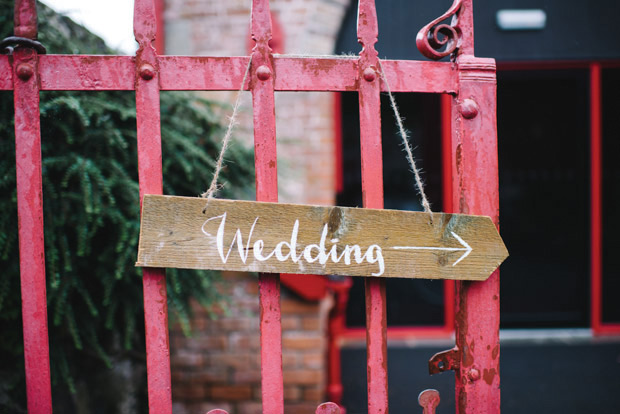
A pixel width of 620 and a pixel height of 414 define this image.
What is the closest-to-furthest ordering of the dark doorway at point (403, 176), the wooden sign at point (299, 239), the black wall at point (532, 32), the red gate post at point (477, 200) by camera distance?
1. the wooden sign at point (299, 239)
2. the red gate post at point (477, 200)
3. the black wall at point (532, 32)
4. the dark doorway at point (403, 176)

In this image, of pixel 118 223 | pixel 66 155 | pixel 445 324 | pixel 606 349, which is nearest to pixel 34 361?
pixel 118 223

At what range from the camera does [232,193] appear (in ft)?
6.08

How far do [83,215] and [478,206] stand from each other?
116cm

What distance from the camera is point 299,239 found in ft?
3.41

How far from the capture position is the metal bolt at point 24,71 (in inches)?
41.4

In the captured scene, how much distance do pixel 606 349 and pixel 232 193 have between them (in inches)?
121

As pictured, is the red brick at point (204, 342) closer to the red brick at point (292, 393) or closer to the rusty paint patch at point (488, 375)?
the red brick at point (292, 393)

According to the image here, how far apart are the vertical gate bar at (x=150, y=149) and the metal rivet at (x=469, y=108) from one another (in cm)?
75

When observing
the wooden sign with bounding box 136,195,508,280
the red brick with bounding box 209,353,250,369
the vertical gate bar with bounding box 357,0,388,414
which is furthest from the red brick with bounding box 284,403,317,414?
the wooden sign with bounding box 136,195,508,280

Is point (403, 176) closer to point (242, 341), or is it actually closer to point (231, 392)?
point (242, 341)

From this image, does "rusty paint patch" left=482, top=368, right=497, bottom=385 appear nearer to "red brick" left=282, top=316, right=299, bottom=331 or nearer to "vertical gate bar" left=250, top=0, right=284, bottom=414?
"vertical gate bar" left=250, top=0, right=284, bottom=414

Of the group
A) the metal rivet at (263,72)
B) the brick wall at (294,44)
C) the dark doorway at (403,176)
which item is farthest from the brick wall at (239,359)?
the metal rivet at (263,72)

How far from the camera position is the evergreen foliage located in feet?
4.40

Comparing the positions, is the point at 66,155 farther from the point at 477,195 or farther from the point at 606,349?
the point at 606,349
